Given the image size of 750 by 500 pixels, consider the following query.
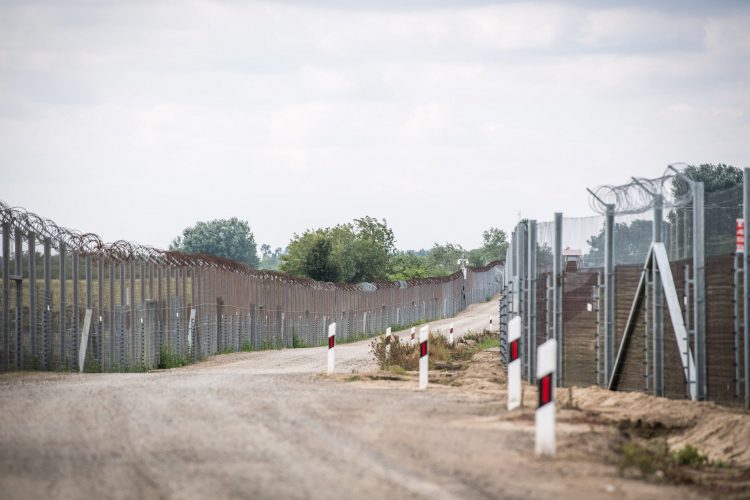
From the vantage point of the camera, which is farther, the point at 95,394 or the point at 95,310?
Answer: the point at 95,310

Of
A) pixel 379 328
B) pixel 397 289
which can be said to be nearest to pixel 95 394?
pixel 379 328

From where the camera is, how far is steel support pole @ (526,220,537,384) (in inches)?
603

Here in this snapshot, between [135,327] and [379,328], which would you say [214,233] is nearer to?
[379,328]

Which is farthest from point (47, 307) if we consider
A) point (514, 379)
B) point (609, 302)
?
point (609, 302)

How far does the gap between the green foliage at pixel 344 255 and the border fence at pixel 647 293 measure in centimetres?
5804

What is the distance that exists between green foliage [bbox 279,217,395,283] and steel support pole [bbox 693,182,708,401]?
6152 centimetres

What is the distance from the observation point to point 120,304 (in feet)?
60.4

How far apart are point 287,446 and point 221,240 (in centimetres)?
14194

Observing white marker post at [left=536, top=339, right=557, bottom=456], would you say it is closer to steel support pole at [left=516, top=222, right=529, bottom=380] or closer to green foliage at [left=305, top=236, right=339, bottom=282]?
steel support pole at [left=516, top=222, right=529, bottom=380]

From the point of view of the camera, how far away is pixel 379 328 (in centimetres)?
4534

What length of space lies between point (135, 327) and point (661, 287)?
12316 millimetres

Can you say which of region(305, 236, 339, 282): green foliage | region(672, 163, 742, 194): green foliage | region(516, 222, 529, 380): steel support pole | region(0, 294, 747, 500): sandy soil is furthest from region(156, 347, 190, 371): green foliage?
region(305, 236, 339, 282): green foliage

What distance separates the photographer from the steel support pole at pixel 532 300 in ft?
50.2

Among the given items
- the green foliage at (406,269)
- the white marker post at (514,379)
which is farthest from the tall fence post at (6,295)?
the green foliage at (406,269)
